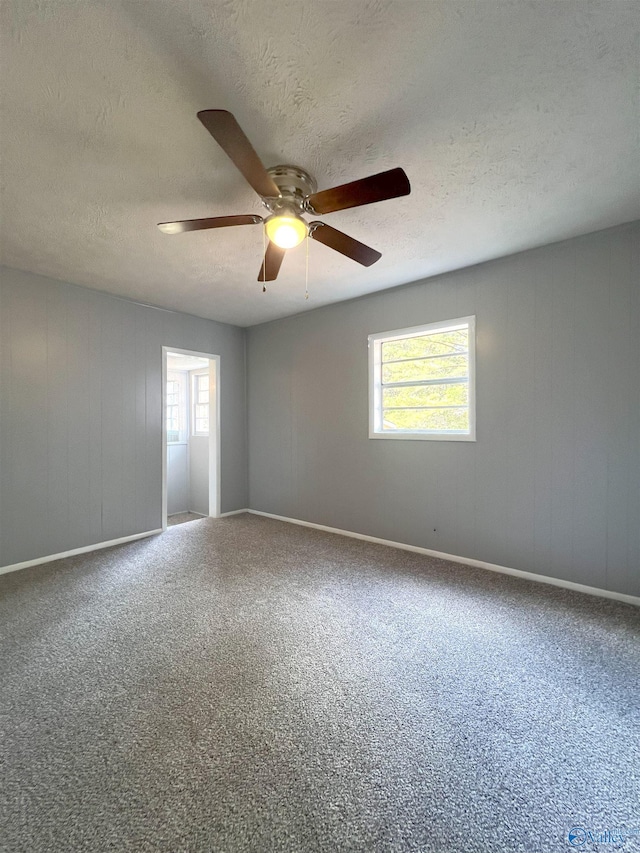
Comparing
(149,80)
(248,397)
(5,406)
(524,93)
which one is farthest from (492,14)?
(248,397)

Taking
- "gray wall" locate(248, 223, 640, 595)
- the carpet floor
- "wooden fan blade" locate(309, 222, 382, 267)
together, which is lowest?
the carpet floor

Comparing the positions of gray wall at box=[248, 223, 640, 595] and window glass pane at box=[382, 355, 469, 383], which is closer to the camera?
gray wall at box=[248, 223, 640, 595]

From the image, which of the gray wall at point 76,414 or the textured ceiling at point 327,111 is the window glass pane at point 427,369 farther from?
the gray wall at point 76,414

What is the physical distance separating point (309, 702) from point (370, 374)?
9.72ft

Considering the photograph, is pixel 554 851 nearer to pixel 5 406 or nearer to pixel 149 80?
pixel 149 80

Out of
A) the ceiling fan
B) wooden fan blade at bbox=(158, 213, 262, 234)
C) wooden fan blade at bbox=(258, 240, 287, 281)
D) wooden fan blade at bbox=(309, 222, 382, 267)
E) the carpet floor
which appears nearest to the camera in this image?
the ceiling fan

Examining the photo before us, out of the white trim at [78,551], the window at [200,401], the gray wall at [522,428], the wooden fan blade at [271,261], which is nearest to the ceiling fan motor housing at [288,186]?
the wooden fan blade at [271,261]

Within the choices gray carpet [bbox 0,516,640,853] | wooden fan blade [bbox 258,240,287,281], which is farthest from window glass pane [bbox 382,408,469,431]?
wooden fan blade [bbox 258,240,287,281]

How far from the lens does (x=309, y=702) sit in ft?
5.37

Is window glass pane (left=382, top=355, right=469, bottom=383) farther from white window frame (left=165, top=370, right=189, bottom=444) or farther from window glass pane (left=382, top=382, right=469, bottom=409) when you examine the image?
white window frame (left=165, top=370, right=189, bottom=444)

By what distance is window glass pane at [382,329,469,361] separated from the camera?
11.0 feet

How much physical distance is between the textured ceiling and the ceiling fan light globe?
1.00 feet

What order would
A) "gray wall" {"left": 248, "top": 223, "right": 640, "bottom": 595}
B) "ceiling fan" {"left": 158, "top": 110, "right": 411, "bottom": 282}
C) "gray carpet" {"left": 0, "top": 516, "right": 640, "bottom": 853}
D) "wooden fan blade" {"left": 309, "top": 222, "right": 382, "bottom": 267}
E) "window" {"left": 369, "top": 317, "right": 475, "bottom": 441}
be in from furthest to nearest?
"window" {"left": 369, "top": 317, "right": 475, "bottom": 441} < "gray wall" {"left": 248, "top": 223, "right": 640, "bottom": 595} < "wooden fan blade" {"left": 309, "top": 222, "right": 382, "bottom": 267} < "ceiling fan" {"left": 158, "top": 110, "right": 411, "bottom": 282} < "gray carpet" {"left": 0, "top": 516, "right": 640, "bottom": 853}

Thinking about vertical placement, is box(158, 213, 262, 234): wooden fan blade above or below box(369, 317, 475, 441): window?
above
